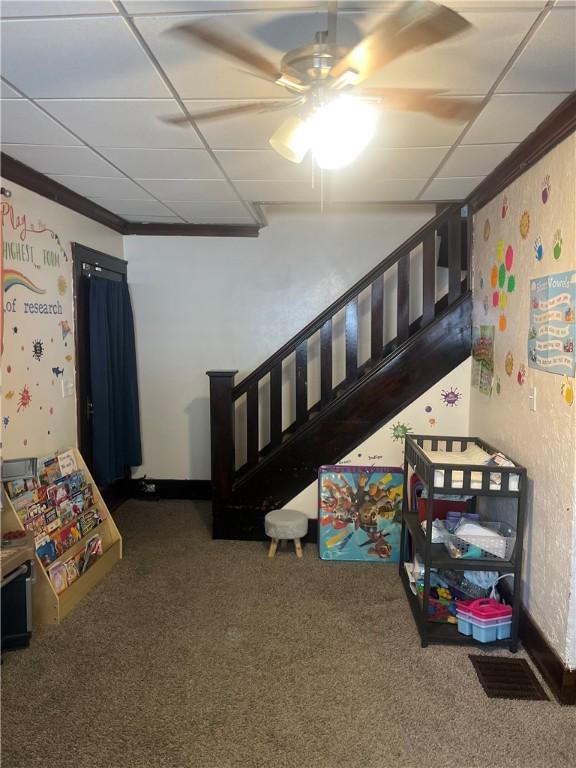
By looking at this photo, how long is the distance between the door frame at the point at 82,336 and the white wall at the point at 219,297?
779mm

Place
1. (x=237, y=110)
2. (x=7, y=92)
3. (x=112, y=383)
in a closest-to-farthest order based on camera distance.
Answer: (x=237, y=110) < (x=7, y=92) < (x=112, y=383)

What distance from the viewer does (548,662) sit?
226cm

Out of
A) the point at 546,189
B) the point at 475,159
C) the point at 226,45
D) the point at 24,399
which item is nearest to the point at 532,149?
the point at 546,189

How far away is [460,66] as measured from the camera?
1.81m

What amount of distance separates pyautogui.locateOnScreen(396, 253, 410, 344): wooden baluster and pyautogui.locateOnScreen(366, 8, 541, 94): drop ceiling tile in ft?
5.15

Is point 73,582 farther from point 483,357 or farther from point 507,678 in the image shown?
point 483,357

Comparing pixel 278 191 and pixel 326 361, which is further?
pixel 326 361

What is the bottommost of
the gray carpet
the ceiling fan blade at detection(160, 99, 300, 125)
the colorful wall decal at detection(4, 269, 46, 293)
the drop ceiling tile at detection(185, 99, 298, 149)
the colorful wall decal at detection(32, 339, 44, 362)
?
the gray carpet

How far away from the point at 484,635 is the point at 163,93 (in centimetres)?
279

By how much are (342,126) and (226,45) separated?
0.44 m

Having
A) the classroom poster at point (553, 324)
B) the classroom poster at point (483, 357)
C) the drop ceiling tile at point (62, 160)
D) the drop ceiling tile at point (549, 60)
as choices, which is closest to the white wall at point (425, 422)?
the classroom poster at point (483, 357)

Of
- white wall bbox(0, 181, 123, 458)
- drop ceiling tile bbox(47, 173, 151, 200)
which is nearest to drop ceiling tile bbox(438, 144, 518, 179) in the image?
drop ceiling tile bbox(47, 173, 151, 200)

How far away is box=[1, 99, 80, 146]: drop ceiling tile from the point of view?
2.15 m

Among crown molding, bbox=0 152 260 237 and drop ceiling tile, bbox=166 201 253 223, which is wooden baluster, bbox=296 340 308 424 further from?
crown molding, bbox=0 152 260 237
